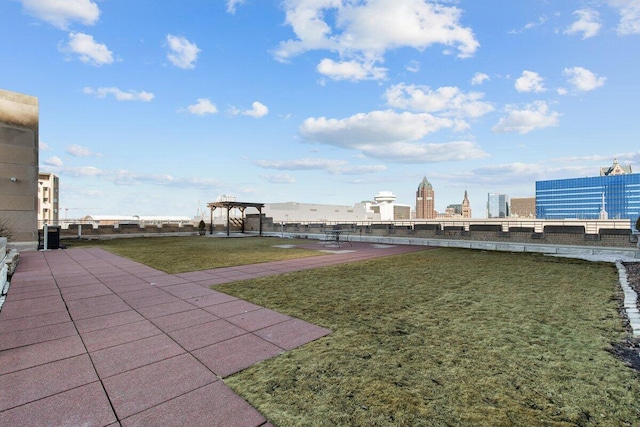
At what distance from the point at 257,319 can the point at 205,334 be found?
0.83 metres

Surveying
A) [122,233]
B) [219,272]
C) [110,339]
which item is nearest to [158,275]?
[219,272]

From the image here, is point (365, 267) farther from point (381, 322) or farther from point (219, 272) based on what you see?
point (381, 322)

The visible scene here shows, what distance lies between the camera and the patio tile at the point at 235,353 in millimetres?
3283

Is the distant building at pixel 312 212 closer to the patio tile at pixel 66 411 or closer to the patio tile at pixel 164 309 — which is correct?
the patio tile at pixel 164 309

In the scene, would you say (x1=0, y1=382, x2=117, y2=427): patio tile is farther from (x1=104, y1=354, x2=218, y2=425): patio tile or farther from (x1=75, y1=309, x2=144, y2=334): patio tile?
(x1=75, y1=309, x2=144, y2=334): patio tile

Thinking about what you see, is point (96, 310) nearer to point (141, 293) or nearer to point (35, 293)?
point (141, 293)

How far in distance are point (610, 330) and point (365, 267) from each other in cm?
628

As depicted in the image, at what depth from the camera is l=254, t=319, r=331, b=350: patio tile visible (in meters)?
3.92

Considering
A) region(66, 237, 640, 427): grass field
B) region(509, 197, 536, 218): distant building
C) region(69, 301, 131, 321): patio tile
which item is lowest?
region(69, 301, 131, 321): patio tile

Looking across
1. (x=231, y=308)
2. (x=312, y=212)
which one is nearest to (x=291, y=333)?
(x=231, y=308)

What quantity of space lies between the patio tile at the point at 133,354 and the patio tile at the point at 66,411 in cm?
38

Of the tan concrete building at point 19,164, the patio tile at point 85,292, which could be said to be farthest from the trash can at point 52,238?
the patio tile at point 85,292

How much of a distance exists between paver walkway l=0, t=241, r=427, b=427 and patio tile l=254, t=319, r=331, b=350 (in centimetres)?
1

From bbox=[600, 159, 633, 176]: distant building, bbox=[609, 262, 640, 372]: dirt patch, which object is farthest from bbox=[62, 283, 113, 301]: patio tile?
bbox=[600, 159, 633, 176]: distant building
